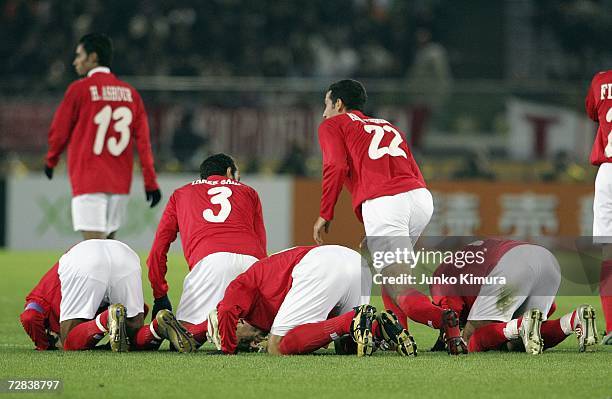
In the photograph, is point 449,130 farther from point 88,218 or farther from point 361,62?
point 88,218

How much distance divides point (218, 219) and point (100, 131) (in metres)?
2.87

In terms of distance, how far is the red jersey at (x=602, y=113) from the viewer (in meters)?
8.05

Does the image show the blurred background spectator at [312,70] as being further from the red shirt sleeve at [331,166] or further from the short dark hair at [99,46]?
the red shirt sleeve at [331,166]

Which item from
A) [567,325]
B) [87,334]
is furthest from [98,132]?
[567,325]

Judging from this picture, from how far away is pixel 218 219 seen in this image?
7691mm

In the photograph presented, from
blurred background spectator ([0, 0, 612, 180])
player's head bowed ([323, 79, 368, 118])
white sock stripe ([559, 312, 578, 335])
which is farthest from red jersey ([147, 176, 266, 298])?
blurred background spectator ([0, 0, 612, 180])

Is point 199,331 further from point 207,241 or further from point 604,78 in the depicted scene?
point 604,78

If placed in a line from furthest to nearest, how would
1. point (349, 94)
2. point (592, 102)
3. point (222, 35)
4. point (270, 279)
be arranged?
point (222, 35)
point (592, 102)
point (349, 94)
point (270, 279)

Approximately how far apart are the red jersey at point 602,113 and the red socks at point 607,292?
70 cm

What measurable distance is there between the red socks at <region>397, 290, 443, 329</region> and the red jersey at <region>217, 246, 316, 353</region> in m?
0.64

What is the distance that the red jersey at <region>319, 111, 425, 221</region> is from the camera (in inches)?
305

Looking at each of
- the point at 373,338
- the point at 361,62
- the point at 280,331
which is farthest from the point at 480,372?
the point at 361,62

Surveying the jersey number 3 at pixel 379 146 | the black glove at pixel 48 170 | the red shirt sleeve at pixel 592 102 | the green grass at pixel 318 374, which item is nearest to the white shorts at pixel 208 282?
the green grass at pixel 318 374

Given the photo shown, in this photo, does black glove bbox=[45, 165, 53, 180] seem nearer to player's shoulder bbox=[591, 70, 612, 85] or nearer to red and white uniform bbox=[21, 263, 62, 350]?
red and white uniform bbox=[21, 263, 62, 350]
